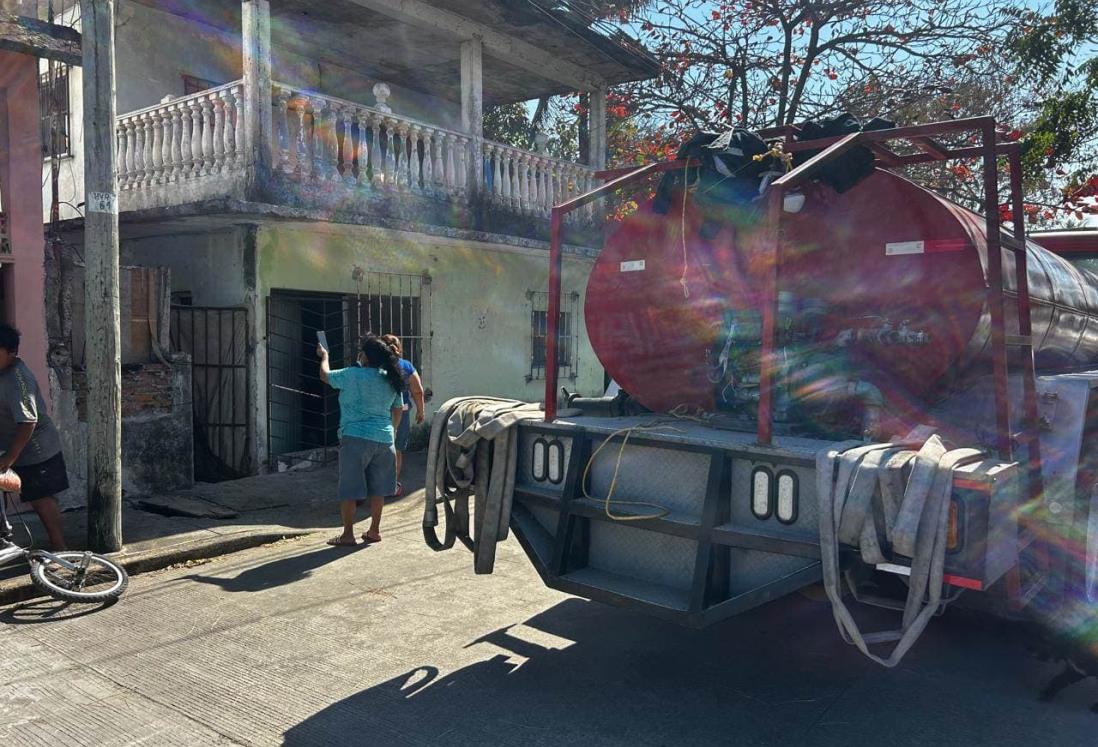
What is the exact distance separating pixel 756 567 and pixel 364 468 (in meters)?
3.67

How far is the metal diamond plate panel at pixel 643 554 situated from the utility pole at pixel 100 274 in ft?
11.7

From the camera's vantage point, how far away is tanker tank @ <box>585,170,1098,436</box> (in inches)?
158

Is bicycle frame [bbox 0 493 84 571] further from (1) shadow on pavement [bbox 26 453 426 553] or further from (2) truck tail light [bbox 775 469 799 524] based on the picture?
(2) truck tail light [bbox 775 469 799 524]

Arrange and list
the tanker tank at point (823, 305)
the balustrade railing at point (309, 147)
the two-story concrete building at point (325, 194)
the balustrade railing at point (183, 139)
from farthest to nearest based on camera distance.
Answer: the two-story concrete building at point (325, 194) → the balustrade railing at point (309, 147) → the balustrade railing at point (183, 139) → the tanker tank at point (823, 305)

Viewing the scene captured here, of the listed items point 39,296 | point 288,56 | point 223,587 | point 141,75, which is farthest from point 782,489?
point 288,56

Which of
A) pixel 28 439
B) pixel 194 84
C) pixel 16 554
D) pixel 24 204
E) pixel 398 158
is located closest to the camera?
pixel 16 554

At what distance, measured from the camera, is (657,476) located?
388 centimetres

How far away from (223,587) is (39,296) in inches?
125

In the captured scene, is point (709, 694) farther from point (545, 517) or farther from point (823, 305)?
Answer: point (823, 305)

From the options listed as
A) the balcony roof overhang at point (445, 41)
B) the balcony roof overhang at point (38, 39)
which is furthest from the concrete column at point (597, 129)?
the balcony roof overhang at point (38, 39)

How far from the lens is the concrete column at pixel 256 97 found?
27.9ft

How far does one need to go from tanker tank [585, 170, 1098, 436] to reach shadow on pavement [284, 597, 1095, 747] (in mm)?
1158

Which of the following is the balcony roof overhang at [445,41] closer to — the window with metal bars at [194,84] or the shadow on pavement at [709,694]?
the window with metal bars at [194,84]

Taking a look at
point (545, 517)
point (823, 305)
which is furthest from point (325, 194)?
point (823, 305)
